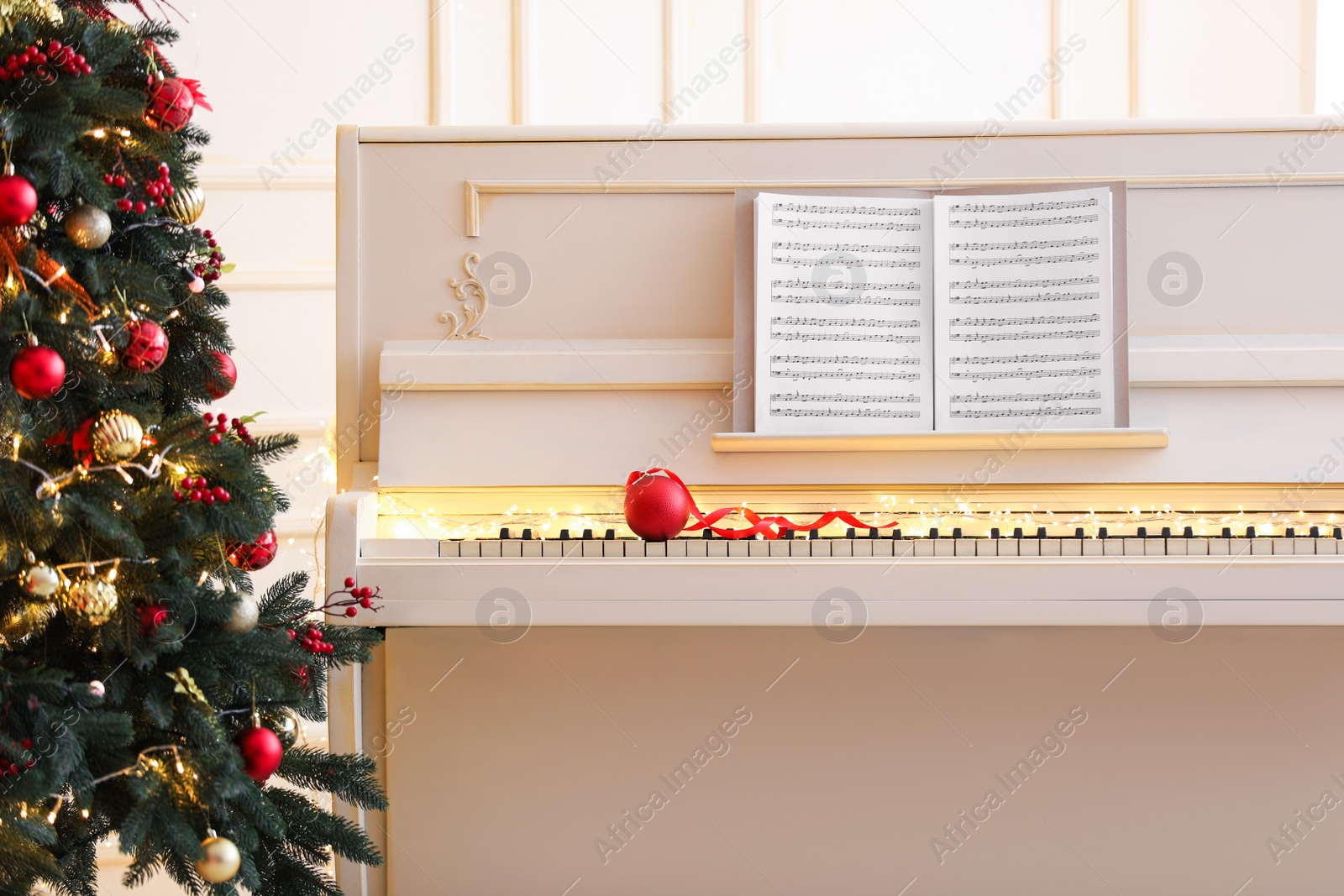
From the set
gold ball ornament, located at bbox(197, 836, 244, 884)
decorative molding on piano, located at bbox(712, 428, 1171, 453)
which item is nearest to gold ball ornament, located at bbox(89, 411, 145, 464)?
gold ball ornament, located at bbox(197, 836, 244, 884)

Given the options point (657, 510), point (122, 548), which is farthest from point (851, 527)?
point (122, 548)

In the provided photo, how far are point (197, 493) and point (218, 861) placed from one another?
18.7 inches

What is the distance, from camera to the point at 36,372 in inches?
45.4

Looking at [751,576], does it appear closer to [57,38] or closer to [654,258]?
[654,258]

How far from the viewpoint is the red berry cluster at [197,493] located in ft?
4.12

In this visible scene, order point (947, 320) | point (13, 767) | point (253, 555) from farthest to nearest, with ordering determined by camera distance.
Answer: point (947, 320) < point (253, 555) < point (13, 767)

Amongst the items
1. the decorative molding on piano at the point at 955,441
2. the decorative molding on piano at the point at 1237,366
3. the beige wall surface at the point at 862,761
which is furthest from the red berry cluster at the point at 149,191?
the decorative molding on piano at the point at 1237,366

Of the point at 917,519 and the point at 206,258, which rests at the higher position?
the point at 206,258

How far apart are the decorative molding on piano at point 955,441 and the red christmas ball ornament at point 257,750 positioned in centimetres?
82

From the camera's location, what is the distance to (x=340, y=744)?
140cm

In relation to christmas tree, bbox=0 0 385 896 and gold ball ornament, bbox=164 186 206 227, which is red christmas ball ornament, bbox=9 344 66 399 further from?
gold ball ornament, bbox=164 186 206 227

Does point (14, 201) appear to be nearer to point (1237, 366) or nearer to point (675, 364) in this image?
point (675, 364)

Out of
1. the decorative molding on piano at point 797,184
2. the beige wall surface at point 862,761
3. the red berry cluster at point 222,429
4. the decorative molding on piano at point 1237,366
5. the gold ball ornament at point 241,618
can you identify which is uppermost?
the decorative molding on piano at point 797,184

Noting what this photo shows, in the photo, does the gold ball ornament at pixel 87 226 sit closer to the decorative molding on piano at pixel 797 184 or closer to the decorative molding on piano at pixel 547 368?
the decorative molding on piano at pixel 547 368
